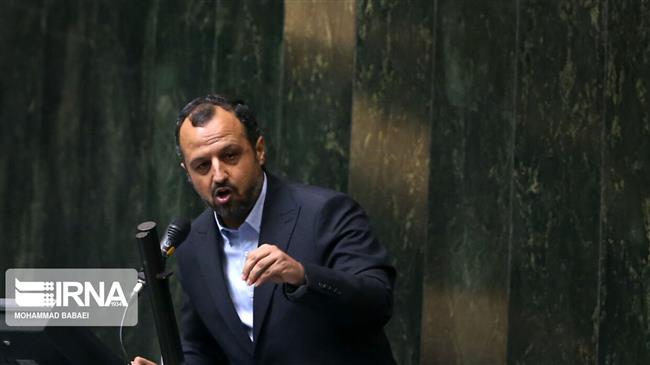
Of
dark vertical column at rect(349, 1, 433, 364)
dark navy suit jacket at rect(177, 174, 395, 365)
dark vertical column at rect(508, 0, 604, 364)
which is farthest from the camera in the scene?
dark vertical column at rect(508, 0, 604, 364)

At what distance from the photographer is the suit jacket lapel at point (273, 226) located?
3455mm

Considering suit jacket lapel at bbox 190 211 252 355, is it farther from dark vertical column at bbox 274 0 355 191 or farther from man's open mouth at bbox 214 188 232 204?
dark vertical column at bbox 274 0 355 191

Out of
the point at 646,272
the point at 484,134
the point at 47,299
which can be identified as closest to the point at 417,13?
the point at 484,134

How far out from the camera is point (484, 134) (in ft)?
18.1

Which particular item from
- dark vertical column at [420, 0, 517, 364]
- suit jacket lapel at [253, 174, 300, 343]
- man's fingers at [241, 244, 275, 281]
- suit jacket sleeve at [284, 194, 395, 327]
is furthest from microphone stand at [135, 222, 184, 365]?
dark vertical column at [420, 0, 517, 364]

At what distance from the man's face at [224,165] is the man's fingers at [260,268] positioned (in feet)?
1.98

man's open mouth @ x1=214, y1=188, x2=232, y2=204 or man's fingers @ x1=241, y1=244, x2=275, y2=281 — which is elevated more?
man's open mouth @ x1=214, y1=188, x2=232, y2=204

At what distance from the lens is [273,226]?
353cm

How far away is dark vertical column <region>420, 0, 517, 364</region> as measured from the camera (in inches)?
216

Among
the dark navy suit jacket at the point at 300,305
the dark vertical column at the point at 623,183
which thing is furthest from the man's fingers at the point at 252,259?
the dark vertical column at the point at 623,183

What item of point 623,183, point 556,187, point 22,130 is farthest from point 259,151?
point 623,183

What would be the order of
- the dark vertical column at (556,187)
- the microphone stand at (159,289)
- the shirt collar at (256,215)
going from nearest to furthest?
1. the microphone stand at (159,289)
2. the shirt collar at (256,215)
3. the dark vertical column at (556,187)

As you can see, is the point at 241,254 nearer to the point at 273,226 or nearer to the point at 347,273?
the point at 273,226

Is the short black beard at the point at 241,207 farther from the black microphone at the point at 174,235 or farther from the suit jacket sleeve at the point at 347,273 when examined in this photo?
the black microphone at the point at 174,235
